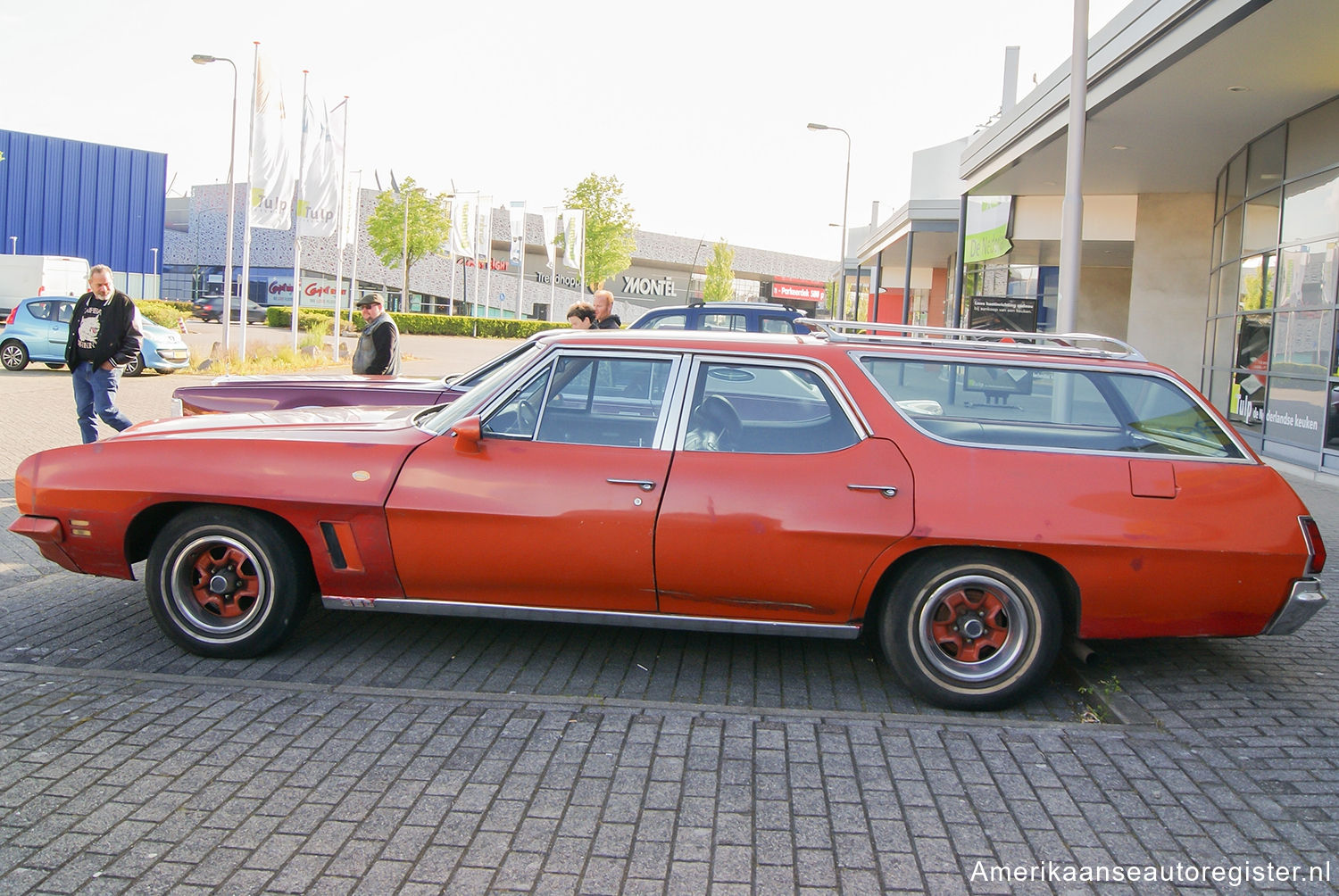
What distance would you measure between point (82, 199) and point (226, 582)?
190 ft

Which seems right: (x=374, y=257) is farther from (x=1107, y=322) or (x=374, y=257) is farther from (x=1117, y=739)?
(x=1117, y=739)

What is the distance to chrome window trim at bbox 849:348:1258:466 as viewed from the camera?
4.56m

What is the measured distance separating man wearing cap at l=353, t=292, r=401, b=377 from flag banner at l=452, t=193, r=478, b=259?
119 feet

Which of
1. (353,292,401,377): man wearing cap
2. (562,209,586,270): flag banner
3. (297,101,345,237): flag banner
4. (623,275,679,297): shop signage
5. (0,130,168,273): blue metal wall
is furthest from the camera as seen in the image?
(623,275,679,297): shop signage

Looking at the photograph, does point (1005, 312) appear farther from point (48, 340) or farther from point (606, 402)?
point (48, 340)

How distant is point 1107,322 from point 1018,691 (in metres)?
33.3

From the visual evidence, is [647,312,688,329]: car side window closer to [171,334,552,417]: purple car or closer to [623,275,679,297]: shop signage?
[171,334,552,417]: purple car

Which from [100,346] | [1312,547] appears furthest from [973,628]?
[100,346]

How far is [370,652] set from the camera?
5.09 metres

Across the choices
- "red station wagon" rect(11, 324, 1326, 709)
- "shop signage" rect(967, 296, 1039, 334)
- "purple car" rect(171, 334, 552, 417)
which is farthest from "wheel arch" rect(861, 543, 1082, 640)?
"shop signage" rect(967, 296, 1039, 334)

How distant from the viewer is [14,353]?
71.7ft

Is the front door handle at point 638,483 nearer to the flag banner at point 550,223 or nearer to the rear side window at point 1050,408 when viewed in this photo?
the rear side window at point 1050,408

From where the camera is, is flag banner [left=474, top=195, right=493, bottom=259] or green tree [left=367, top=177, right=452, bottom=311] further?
green tree [left=367, top=177, right=452, bottom=311]

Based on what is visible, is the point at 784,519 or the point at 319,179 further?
the point at 319,179
